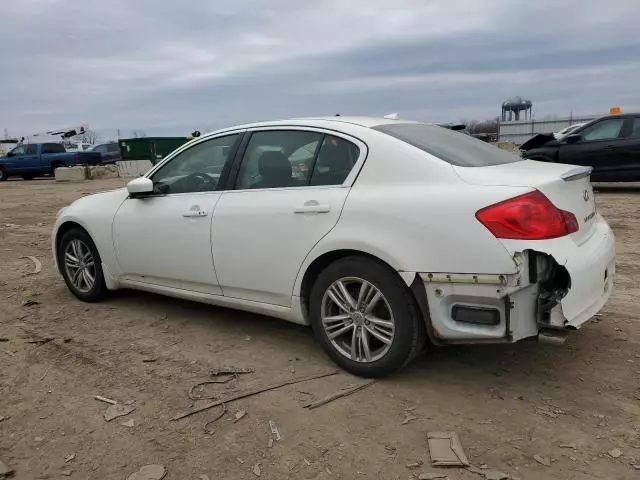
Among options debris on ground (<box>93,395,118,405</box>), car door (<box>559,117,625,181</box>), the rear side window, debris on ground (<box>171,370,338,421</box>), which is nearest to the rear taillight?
debris on ground (<box>171,370,338,421</box>)

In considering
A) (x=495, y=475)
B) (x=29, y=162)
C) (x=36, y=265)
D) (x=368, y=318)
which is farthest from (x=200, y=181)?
(x=29, y=162)

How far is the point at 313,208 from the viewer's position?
3.57 m

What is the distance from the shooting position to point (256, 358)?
3.91 meters

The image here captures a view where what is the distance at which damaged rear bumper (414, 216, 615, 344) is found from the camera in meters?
2.93

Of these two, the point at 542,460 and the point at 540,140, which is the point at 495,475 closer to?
the point at 542,460

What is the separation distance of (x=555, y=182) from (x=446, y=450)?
1534 millimetres

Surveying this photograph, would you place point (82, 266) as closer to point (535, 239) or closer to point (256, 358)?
point (256, 358)

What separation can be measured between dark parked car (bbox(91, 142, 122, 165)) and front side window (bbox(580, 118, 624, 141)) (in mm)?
26067

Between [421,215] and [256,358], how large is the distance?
157 centimetres

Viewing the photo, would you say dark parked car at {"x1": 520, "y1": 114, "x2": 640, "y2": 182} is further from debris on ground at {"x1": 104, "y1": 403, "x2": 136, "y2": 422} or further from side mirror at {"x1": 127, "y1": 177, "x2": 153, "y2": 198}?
debris on ground at {"x1": 104, "y1": 403, "x2": 136, "y2": 422}

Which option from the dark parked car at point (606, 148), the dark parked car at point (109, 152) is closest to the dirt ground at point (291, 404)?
the dark parked car at point (606, 148)

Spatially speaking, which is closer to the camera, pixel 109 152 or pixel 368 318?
pixel 368 318

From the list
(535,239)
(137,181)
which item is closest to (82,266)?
(137,181)

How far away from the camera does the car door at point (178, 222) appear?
4.23 m
